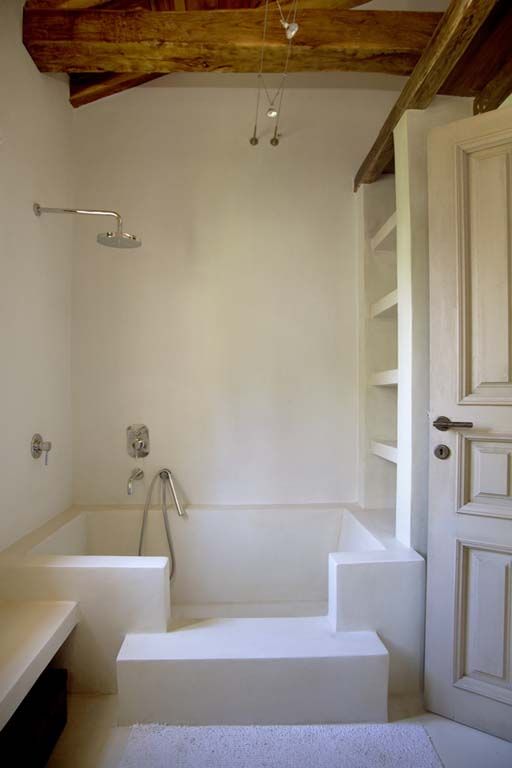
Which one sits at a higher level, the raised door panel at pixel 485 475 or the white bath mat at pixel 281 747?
the raised door panel at pixel 485 475

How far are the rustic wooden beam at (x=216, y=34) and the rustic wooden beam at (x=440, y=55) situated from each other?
1.06 feet

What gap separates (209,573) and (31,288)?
67.3 inches

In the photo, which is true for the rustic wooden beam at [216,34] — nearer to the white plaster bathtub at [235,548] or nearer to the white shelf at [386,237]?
the white shelf at [386,237]

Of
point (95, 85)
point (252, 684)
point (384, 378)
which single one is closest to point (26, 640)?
point (252, 684)

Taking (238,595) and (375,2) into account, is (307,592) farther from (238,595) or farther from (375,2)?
(375,2)

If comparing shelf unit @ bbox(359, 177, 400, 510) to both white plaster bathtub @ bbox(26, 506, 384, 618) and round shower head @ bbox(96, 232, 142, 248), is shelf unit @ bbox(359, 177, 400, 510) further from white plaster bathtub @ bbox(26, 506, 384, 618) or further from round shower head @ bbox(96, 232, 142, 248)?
round shower head @ bbox(96, 232, 142, 248)

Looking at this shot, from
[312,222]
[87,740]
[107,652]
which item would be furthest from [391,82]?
[87,740]

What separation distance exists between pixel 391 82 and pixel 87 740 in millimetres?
3436

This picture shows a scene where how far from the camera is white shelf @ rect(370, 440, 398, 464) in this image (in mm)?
1909

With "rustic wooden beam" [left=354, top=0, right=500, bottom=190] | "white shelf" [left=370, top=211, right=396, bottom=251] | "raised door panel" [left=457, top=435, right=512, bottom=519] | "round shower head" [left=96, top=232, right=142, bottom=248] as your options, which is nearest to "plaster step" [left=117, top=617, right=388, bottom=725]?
"raised door panel" [left=457, top=435, right=512, bottom=519]

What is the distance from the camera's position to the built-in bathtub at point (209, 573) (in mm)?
1537

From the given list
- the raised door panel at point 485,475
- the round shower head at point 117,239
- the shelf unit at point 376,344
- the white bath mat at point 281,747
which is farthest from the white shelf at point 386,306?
the white bath mat at point 281,747

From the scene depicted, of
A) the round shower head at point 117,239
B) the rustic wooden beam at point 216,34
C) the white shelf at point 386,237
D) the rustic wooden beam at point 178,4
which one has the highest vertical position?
the rustic wooden beam at point 178,4

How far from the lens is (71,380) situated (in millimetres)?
2287
